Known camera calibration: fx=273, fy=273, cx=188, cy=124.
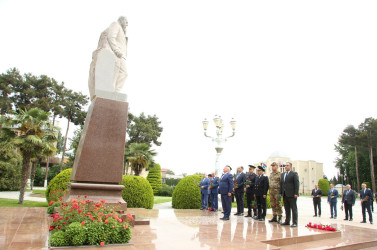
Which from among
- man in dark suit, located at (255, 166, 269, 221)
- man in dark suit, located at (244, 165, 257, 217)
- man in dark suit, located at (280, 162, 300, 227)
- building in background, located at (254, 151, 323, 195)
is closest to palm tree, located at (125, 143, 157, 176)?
man in dark suit, located at (244, 165, 257, 217)

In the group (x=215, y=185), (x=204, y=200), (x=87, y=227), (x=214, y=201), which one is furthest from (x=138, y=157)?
(x=87, y=227)

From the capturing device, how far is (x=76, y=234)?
13.3 ft

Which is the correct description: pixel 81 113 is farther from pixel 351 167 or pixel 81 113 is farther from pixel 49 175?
pixel 351 167

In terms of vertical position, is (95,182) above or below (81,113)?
below

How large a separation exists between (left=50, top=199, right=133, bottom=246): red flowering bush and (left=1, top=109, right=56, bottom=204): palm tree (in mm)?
9947

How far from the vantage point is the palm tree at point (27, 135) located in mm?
13047

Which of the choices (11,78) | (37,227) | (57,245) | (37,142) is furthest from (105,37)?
(11,78)

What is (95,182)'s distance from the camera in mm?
6082

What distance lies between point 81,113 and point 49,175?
951cm

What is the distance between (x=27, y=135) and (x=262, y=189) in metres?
11.3

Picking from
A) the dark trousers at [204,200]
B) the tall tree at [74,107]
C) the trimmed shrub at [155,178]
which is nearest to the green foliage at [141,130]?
the tall tree at [74,107]

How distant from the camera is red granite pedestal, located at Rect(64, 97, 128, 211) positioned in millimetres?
5918

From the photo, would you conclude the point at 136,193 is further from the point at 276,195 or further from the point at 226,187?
the point at 276,195

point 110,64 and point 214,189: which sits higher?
point 110,64
